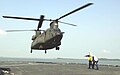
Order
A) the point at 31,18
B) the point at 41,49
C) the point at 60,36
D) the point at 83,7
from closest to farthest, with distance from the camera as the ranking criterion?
the point at 83,7
the point at 60,36
the point at 31,18
the point at 41,49

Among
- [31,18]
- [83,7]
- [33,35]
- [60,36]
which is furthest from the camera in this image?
[33,35]

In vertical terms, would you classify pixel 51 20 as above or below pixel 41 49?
above

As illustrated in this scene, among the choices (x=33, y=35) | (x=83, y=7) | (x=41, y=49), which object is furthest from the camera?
(x=33, y=35)

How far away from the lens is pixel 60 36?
2712 centimetres

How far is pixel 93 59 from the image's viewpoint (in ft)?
130

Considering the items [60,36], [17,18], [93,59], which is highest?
[17,18]

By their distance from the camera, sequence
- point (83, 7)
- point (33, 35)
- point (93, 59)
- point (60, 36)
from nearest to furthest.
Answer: point (83, 7)
point (60, 36)
point (33, 35)
point (93, 59)

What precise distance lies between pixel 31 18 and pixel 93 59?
1445 cm

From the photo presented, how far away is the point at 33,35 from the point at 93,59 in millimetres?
10333

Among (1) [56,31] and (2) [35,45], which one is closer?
(1) [56,31]

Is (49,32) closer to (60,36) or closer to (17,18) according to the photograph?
(60,36)

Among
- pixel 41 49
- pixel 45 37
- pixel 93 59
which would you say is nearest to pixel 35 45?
pixel 41 49

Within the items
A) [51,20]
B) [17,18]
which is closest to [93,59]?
[51,20]

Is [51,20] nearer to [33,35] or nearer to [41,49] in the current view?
[41,49]
